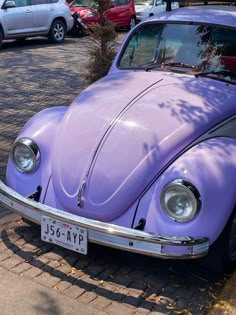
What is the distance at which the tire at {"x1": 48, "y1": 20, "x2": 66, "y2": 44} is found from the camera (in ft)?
50.6

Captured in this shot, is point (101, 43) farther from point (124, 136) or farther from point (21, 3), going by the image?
point (21, 3)

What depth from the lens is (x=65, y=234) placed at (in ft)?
11.8

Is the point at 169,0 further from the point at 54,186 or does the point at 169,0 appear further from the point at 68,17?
the point at 68,17

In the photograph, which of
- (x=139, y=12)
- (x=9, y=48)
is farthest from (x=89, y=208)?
(x=139, y=12)

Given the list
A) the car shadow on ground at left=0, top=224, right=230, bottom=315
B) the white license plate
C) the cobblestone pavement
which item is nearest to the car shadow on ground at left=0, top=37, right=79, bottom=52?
the cobblestone pavement

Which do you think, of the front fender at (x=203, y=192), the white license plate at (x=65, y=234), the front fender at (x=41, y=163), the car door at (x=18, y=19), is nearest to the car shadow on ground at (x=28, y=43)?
the car door at (x=18, y=19)

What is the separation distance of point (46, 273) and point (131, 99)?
1.56m

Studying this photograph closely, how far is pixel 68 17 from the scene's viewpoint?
15.9 metres

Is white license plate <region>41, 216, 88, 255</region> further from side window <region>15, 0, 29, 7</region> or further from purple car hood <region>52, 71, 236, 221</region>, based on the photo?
side window <region>15, 0, 29, 7</region>

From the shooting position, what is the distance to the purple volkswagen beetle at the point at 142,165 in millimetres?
3395

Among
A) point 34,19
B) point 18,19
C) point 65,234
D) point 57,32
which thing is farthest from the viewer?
point 57,32

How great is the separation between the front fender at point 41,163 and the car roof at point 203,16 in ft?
5.54

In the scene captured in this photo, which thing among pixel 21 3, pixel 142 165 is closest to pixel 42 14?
pixel 21 3

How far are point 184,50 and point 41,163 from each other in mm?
1815
